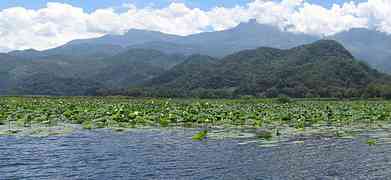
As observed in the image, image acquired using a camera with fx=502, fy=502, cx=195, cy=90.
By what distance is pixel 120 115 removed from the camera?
3894cm

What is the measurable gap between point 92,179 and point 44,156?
16.5 feet

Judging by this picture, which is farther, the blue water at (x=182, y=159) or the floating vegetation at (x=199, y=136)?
the floating vegetation at (x=199, y=136)

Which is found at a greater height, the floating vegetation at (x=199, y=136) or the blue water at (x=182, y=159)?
the floating vegetation at (x=199, y=136)

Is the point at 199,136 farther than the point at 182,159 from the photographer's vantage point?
Yes

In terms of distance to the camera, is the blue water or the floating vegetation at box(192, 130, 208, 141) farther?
the floating vegetation at box(192, 130, 208, 141)

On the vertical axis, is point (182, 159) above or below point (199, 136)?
below

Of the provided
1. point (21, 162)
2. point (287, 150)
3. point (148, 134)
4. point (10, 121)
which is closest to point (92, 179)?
point (21, 162)

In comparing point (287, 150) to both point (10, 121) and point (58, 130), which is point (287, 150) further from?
point (10, 121)

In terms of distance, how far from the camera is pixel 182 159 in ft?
68.3

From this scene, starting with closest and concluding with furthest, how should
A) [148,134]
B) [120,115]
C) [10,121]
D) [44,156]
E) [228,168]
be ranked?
1. [228,168]
2. [44,156]
3. [148,134]
4. [10,121]
5. [120,115]

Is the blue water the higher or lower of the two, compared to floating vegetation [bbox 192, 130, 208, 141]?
lower

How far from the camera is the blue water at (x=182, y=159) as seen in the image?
17891 mm

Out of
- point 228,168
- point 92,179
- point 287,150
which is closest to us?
point 92,179

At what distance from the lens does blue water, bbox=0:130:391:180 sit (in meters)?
17.9
